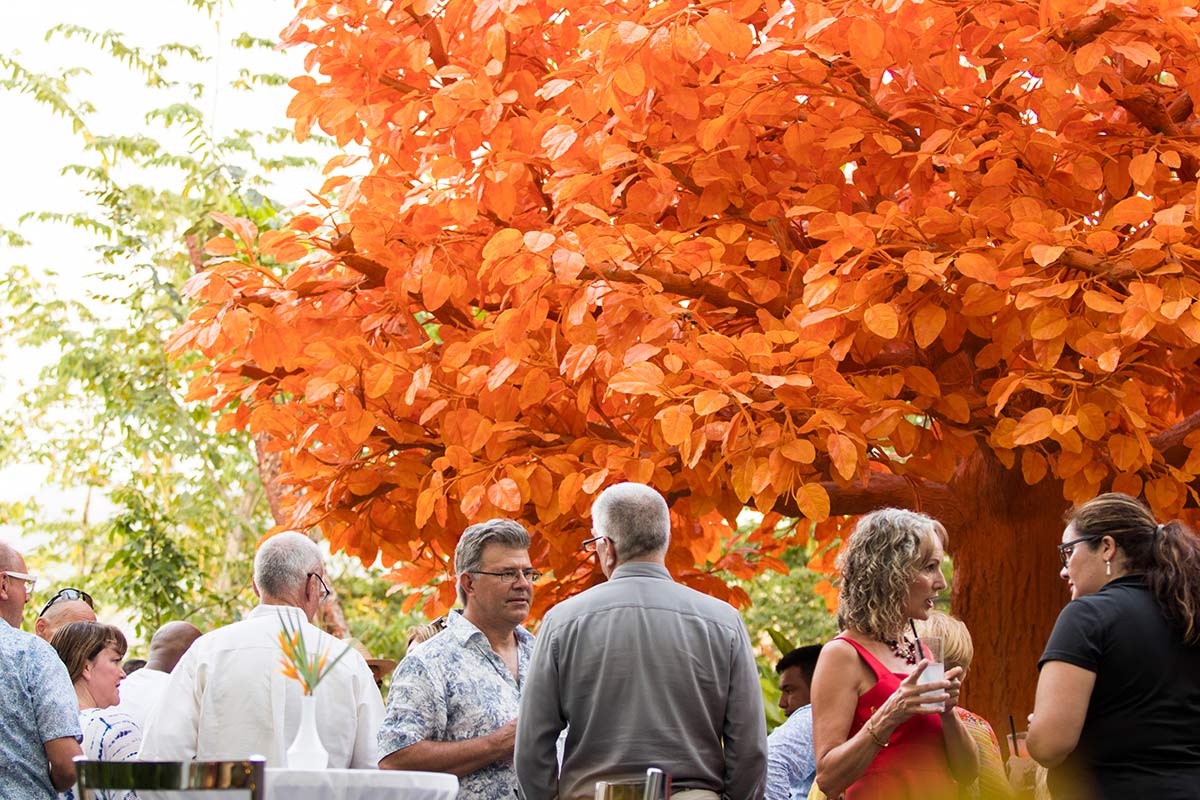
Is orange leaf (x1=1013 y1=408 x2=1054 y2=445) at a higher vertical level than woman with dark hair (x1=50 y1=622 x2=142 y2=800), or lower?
higher

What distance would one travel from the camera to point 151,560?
33.0ft

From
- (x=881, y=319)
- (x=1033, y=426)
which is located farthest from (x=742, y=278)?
(x=1033, y=426)

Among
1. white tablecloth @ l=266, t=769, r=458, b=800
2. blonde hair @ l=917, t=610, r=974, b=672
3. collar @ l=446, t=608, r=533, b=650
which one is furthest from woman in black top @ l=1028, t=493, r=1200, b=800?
white tablecloth @ l=266, t=769, r=458, b=800

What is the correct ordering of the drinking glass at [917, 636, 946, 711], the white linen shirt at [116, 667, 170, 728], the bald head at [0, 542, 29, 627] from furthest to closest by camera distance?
the white linen shirt at [116, 667, 170, 728]
the bald head at [0, 542, 29, 627]
the drinking glass at [917, 636, 946, 711]

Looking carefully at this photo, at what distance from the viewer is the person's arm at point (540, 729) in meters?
3.53

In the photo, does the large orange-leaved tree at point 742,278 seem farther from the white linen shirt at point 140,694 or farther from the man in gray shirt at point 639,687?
the white linen shirt at point 140,694

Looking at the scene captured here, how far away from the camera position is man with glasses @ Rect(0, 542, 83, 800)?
376cm

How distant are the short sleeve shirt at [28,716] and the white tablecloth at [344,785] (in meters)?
1.42

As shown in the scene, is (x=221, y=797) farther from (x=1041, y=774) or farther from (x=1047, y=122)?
(x=1047, y=122)

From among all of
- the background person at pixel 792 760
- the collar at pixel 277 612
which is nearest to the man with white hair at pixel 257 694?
the collar at pixel 277 612

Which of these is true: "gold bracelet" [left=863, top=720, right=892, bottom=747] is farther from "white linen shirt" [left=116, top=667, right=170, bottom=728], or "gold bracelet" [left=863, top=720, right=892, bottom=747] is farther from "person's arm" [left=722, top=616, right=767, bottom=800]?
"white linen shirt" [left=116, top=667, right=170, bottom=728]

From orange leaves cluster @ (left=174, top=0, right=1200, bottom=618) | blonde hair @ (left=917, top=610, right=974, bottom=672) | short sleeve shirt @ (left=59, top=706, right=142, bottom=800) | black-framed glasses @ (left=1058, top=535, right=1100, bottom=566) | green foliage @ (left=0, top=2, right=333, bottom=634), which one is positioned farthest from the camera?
green foliage @ (left=0, top=2, right=333, bottom=634)

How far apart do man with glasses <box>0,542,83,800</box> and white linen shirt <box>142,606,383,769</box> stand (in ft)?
0.92

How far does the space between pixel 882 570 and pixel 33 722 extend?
2184mm
